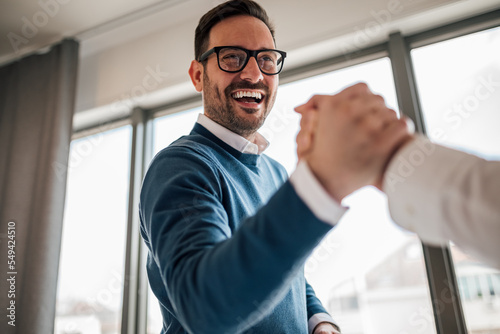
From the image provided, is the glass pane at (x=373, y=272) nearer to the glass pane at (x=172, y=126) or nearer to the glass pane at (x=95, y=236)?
the glass pane at (x=172, y=126)

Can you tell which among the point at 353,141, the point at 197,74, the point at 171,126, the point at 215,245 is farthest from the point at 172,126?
the point at 353,141

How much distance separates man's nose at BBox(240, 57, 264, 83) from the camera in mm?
1027

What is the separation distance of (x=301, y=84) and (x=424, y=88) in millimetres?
645

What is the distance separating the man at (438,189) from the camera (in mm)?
285

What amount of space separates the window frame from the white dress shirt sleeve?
1.21m

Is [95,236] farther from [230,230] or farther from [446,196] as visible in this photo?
[446,196]

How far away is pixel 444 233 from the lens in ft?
1.04

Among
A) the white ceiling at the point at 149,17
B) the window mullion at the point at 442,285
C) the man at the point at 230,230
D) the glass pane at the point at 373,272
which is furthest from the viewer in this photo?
the white ceiling at the point at 149,17

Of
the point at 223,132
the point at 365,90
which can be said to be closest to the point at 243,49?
the point at 223,132

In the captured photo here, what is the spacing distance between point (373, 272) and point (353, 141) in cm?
148

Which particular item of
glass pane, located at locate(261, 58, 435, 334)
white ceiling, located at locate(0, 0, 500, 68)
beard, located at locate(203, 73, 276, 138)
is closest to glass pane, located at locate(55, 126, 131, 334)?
white ceiling, located at locate(0, 0, 500, 68)

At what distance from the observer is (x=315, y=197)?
0.38 metres

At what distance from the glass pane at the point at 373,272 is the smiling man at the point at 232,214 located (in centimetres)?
75

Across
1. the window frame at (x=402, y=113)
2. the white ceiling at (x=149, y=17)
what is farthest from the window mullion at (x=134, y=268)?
the white ceiling at (x=149, y=17)
